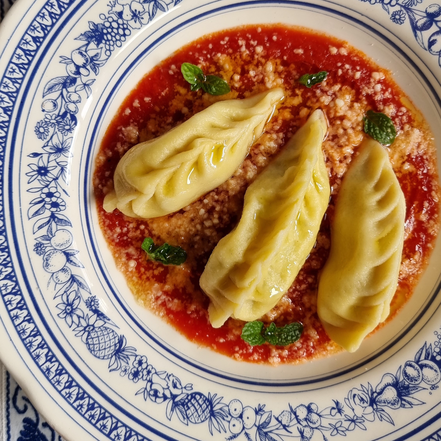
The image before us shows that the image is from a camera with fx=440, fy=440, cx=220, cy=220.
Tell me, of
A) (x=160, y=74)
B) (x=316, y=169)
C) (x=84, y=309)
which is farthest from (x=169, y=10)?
(x=84, y=309)

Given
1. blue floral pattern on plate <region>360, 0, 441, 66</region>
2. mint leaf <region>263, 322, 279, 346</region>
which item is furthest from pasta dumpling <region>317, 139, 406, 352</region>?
blue floral pattern on plate <region>360, 0, 441, 66</region>

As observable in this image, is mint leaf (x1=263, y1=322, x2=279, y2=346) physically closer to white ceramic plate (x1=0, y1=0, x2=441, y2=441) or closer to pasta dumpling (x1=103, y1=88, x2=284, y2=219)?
white ceramic plate (x1=0, y1=0, x2=441, y2=441)

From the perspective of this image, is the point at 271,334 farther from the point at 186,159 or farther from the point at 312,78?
the point at 312,78

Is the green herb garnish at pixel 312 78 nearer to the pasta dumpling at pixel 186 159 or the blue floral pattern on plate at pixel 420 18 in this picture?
the pasta dumpling at pixel 186 159

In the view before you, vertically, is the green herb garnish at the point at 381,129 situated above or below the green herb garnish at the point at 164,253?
above

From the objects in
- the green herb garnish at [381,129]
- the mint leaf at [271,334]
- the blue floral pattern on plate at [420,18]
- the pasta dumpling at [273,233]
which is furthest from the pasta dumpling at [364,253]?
the blue floral pattern on plate at [420,18]

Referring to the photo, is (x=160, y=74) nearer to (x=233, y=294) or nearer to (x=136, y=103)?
(x=136, y=103)

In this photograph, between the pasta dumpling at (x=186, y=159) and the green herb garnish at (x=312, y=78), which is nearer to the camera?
the pasta dumpling at (x=186, y=159)
